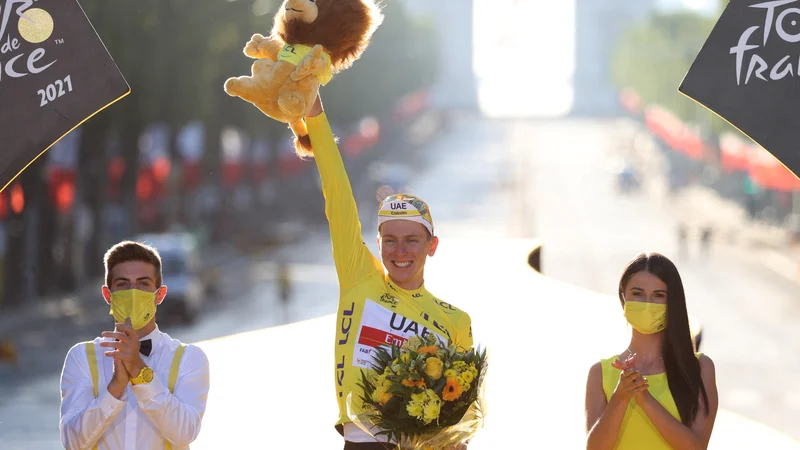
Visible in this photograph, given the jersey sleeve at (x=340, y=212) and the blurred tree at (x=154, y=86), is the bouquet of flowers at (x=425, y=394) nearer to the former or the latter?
the jersey sleeve at (x=340, y=212)

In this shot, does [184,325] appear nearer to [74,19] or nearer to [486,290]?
[486,290]

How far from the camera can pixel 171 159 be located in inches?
1941

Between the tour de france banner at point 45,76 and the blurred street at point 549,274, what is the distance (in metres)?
6.60

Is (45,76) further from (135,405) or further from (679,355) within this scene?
(679,355)

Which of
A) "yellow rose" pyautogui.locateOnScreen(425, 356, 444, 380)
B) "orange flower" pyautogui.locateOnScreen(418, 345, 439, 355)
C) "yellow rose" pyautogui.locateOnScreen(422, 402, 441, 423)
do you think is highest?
"orange flower" pyautogui.locateOnScreen(418, 345, 439, 355)

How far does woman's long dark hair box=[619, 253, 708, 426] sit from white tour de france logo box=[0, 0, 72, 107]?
2.47m

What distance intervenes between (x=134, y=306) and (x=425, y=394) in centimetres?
105

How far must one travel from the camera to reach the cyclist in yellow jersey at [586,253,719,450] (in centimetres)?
534

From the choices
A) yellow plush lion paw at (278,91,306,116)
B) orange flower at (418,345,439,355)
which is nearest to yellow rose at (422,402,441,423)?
orange flower at (418,345,439,355)

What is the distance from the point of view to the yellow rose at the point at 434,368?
503 centimetres

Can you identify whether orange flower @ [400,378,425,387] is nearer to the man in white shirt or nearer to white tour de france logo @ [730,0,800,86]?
the man in white shirt

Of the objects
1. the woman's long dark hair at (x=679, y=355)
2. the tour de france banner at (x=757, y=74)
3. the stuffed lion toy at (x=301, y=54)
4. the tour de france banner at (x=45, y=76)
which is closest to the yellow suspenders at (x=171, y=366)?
the tour de france banner at (x=45, y=76)

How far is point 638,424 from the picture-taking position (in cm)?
538

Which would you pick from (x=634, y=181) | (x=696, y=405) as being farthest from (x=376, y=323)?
(x=634, y=181)
